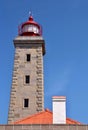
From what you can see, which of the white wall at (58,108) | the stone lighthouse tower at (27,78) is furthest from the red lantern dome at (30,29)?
the white wall at (58,108)

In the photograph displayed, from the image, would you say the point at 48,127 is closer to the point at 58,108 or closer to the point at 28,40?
the point at 58,108

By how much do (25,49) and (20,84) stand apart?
9.06 ft

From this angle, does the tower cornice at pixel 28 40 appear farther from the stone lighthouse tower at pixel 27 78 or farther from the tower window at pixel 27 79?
the tower window at pixel 27 79

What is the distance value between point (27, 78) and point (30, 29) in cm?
495

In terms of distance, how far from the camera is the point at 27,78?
2939 cm

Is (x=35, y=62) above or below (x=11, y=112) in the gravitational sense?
above

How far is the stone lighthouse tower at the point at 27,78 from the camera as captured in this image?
28.3 meters

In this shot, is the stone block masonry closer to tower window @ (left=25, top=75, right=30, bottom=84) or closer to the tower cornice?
the tower cornice

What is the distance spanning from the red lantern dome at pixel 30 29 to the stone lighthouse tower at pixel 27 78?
482mm

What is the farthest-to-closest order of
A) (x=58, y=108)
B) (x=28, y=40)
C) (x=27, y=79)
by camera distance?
1. (x=28, y=40)
2. (x=27, y=79)
3. (x=58, y=108)

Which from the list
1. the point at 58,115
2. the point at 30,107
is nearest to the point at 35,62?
the point at 30,107

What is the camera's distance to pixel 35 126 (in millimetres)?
13508

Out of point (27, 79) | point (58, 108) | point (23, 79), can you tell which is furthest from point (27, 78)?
point (58, 108)

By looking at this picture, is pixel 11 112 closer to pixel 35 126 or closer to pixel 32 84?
pixel 32 84
